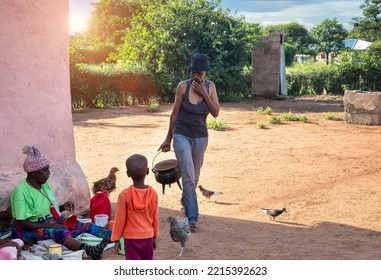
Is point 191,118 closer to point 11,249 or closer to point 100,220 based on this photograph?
point 100,220

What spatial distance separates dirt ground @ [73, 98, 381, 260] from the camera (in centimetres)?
546

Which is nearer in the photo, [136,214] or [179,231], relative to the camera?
[136,214]

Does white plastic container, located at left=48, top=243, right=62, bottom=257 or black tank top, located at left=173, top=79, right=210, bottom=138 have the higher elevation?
black tank top, located at left=173, top=79, right=210, bottom=138

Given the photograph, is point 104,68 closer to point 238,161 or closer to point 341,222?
point 238,161

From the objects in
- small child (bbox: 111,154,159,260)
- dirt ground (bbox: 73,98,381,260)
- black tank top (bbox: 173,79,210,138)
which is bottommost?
dirt ground (bbox: 73,98,381,260)

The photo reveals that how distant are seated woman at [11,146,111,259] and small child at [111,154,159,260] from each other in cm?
114

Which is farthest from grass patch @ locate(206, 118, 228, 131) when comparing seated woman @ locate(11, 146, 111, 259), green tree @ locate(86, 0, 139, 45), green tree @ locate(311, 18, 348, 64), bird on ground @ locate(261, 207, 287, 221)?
green tree @ locate(311, 18, 348, 64)

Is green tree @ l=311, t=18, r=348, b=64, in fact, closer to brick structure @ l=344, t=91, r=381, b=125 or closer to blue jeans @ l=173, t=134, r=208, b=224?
brick structure @ l=344, t=91, r=381, b=125

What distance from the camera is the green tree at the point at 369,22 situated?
41950 millimetres

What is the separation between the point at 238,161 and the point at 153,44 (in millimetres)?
13571

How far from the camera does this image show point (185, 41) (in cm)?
2288

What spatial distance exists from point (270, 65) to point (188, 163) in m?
18.6

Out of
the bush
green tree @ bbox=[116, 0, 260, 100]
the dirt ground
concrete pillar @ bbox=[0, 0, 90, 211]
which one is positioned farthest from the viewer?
green tree @ bbox=[116, 0, 260, 100]

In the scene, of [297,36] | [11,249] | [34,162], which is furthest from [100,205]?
[297,36]
